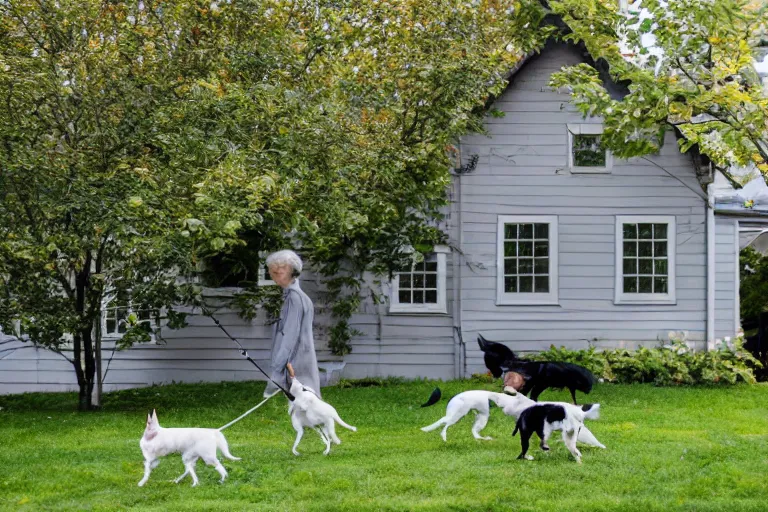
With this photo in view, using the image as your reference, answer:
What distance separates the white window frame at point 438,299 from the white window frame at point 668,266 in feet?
9.64

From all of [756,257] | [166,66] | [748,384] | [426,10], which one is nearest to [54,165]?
[166,66]

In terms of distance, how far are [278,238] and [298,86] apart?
227 cm

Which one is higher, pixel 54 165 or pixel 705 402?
pixel 54 165

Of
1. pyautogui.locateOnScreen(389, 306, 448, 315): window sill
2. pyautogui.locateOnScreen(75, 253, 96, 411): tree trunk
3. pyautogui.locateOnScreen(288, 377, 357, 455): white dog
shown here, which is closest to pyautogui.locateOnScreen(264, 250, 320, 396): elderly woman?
pyautogui.locateOnScreen(288, 377, 357, 455): white dog

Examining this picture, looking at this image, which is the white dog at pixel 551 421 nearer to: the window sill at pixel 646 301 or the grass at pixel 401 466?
the grass at pixel 401 466

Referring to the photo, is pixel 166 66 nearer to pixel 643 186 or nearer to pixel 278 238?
pixel 278 238

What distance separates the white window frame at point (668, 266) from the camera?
58.0 ft

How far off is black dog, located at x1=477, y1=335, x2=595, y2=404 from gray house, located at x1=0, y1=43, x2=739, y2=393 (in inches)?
258

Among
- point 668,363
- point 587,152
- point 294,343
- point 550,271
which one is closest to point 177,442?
point 294,343

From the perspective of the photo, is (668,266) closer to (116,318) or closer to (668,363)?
(668,363)

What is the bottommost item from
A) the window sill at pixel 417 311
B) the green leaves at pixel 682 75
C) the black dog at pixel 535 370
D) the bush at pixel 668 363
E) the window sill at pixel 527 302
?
the bush at pixel 668 363

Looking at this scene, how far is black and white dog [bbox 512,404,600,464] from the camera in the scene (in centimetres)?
874

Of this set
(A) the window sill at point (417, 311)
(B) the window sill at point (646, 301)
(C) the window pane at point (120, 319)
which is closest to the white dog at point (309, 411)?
(C) the window pane at point (120, 319)

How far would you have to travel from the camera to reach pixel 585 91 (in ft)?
29.2
